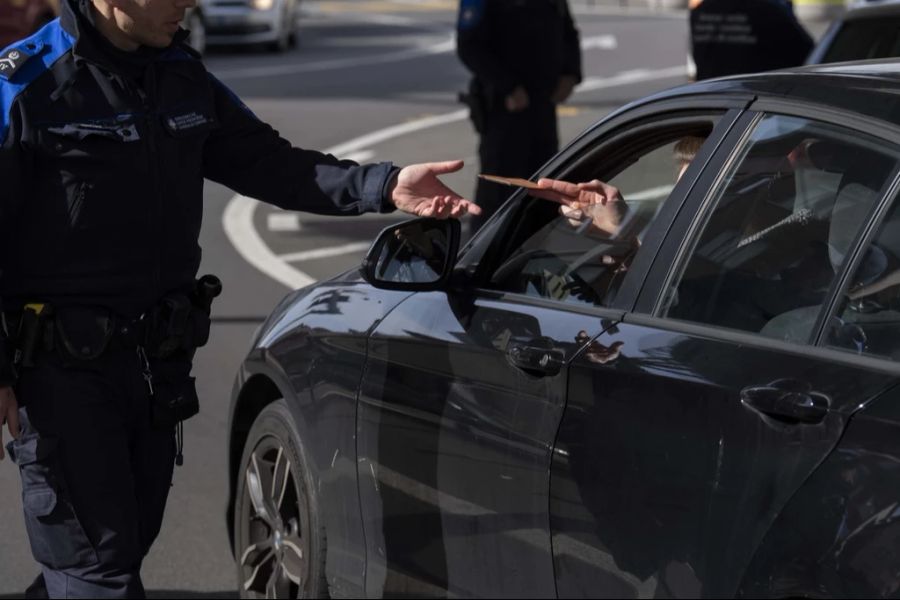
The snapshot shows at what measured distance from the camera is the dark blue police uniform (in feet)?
11.6

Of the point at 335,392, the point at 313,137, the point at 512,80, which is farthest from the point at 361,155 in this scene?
the point at 335,392

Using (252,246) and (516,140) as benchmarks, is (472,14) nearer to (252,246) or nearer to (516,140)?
(516,140)

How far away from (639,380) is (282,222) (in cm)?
894

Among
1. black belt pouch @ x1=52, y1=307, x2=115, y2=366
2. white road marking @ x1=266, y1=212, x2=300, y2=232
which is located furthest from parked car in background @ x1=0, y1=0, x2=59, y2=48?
black belt pouch @ x1=52, y1=307, x2=115, y2=366

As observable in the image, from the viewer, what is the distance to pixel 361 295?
4.18 metres

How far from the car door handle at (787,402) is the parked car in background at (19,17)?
14.8m

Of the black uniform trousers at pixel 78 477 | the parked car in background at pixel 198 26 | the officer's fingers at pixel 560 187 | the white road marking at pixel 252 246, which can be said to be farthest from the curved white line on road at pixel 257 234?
the parked car in background at pixel 198 26

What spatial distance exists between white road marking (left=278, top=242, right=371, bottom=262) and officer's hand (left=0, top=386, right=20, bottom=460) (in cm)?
683

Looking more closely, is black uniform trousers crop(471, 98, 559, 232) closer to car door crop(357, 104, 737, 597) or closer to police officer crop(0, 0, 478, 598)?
car door crop(357, 104, 737, 597)

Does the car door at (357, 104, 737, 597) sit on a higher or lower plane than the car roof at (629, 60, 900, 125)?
lower

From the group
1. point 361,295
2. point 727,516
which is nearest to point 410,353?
point 361,295

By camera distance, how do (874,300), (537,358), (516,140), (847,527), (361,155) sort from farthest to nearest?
(361,155) < (516,140) < (537,358) < (874,300) < (847,527)

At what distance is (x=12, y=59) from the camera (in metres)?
3.53

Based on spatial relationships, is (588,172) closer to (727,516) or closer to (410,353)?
(410,353)
